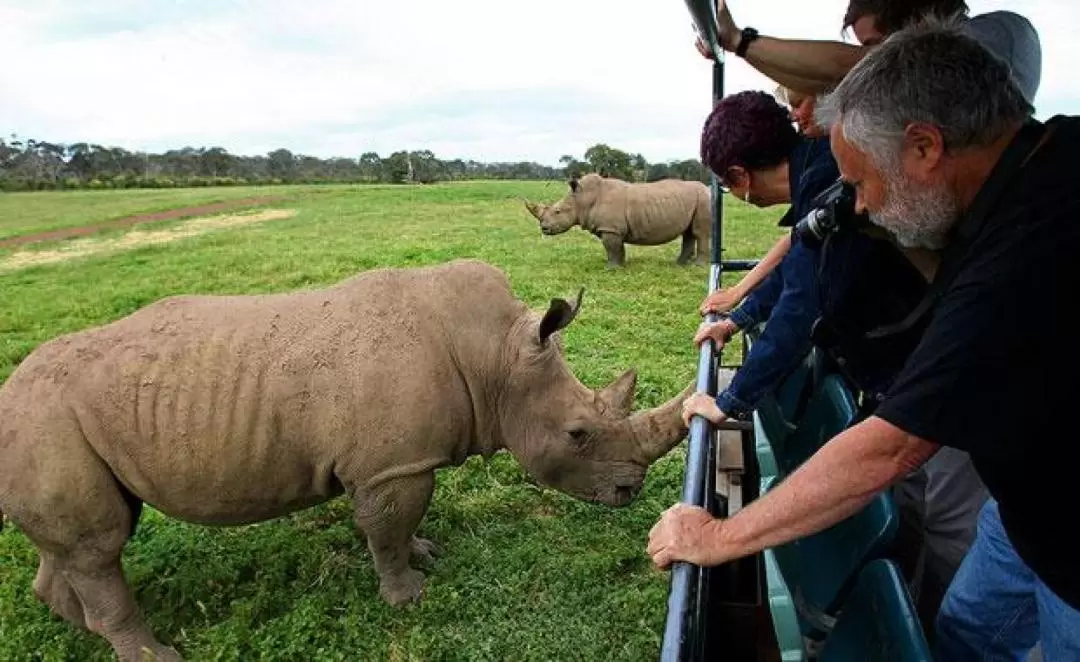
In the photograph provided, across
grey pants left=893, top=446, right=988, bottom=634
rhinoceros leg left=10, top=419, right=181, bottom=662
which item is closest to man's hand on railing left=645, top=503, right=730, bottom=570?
grey pants left=893, top=446, right=988, bottom=634

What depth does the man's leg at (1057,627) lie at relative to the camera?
1.84 meters

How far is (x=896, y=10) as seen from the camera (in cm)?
294

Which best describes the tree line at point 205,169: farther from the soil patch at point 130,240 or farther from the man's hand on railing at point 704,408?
the man's hand on railing at point 704,408

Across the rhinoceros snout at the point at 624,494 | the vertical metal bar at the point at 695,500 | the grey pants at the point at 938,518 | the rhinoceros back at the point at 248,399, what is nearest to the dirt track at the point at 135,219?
the rhinoceros back at the point at 248,399

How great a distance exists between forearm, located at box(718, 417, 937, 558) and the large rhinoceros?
11737 mm

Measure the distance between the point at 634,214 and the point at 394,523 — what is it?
10257 mm

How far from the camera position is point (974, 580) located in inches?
Answer: 95.3

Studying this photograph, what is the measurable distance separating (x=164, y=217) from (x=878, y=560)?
29.2 meters

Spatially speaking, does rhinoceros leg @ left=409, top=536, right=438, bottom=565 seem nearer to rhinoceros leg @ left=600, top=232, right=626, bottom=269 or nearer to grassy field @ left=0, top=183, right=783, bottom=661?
grassy field @ left=0, top=183, right=783, bottom=661

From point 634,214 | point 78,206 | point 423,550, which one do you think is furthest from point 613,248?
point 78,206

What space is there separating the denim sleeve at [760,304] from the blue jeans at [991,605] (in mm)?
1840

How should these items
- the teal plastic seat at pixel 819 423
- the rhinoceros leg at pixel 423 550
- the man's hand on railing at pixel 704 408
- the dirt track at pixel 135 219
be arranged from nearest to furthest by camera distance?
the man's hand on railing at pixel 704 408 < the teal plastic seat at pixel 819 423 < the rhinoceros leg at pixel 423 550 < the dirt track at pixel 135 219

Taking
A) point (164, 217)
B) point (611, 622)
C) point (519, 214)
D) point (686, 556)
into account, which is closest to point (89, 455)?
point (611, 622)

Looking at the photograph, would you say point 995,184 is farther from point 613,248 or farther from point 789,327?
point 613,248
